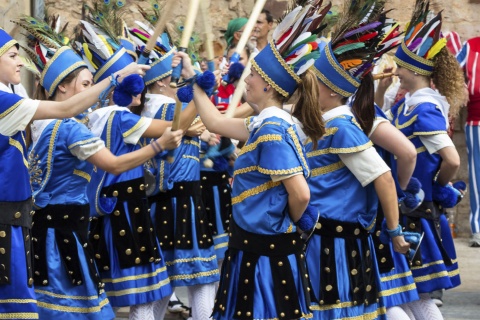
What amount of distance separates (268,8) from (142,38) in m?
2.73

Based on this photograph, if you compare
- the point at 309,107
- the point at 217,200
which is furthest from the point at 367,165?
the point at 217,200

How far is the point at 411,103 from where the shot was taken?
659 cm

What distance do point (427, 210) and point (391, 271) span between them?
707 mm

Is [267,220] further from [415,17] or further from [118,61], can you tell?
[415,17]

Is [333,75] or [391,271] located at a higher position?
[333,75]

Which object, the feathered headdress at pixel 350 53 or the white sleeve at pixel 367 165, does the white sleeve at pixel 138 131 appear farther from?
the white sleeve at pixel 367 165

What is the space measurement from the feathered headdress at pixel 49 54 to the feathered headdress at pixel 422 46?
192 cm

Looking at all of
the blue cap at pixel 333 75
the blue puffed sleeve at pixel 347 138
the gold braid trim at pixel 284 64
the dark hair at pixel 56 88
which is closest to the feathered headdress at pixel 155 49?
the dark hair at pixel 56 88

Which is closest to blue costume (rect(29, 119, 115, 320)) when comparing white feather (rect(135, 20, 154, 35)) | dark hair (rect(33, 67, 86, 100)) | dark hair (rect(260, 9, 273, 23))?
dark hair (rect(33, 67, 86, 100))

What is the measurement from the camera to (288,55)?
4980 mm

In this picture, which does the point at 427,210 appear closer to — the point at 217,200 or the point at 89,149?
the point at 217,200

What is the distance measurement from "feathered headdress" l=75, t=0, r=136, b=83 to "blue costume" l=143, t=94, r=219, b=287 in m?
0.39

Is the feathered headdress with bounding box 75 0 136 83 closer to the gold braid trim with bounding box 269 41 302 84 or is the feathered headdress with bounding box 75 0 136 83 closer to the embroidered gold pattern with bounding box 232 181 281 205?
the gold braid trim with bounding box 269 41 302 84

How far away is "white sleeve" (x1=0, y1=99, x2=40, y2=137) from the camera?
16.0ft
